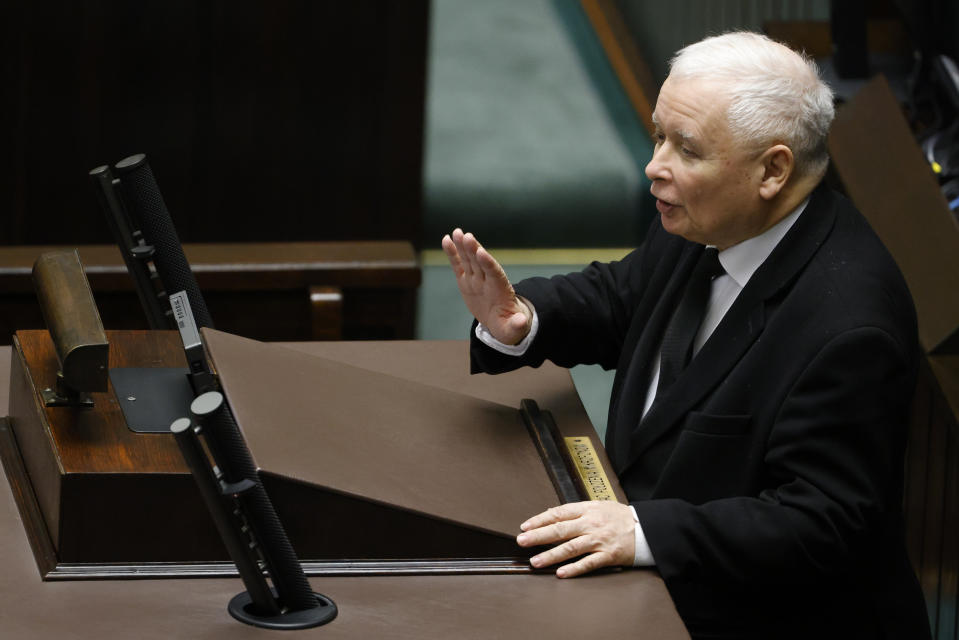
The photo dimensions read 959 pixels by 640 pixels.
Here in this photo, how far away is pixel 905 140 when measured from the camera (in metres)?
3.32

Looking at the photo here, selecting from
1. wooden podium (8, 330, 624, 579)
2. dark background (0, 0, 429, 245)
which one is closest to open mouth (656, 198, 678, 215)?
wooden podium (8, 330, 624, 579)

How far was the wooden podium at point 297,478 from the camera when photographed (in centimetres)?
145

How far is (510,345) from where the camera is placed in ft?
6.42

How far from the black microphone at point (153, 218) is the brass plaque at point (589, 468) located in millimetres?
541

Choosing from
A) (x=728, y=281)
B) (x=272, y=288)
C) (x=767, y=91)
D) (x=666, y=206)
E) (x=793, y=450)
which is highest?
(x=767, y=91)

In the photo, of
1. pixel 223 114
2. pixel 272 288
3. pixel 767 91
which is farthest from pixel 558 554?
pixel 223 114

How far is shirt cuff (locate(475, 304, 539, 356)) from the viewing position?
194 cm

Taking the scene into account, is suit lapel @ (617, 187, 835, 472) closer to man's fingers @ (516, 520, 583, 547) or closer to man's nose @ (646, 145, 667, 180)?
man's nose @ (646, 145, 667, 180)

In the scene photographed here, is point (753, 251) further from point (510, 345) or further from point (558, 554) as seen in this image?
point (558, 554)

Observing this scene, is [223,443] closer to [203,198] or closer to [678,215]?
[678,215]

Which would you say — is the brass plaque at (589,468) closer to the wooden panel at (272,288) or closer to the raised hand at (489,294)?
the raised hand at (489,294)

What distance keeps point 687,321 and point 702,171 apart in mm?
227

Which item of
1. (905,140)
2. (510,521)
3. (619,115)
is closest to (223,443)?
(510,521)

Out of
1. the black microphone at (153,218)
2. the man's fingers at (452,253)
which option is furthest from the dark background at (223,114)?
the black microphone at (153,218)
